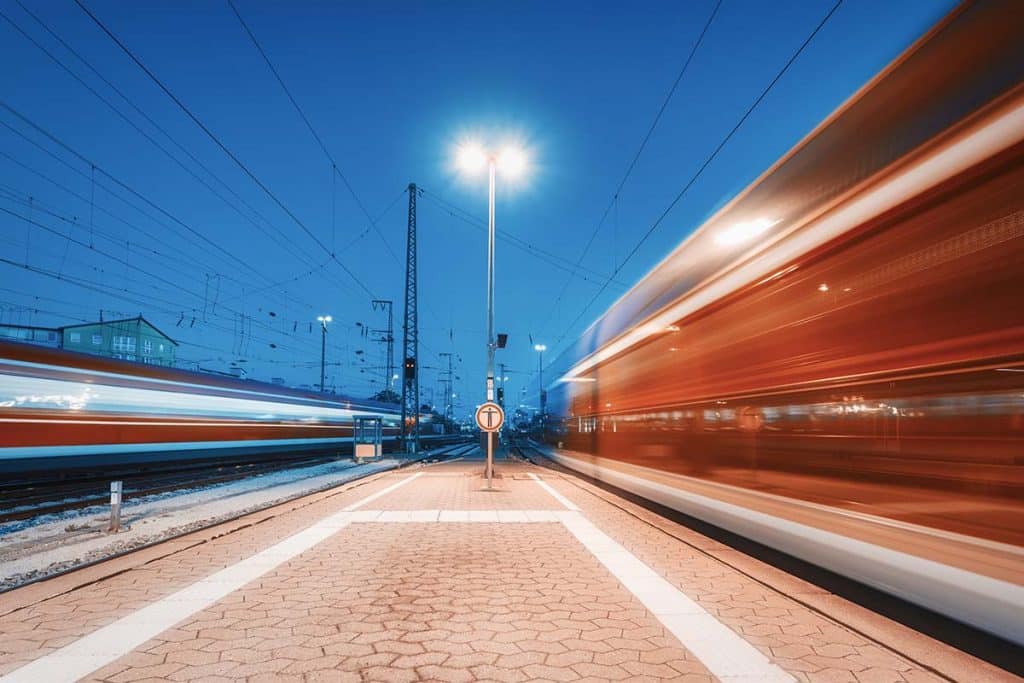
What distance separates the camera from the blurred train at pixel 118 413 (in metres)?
13.1

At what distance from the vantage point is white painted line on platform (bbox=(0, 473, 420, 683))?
3.31 metres

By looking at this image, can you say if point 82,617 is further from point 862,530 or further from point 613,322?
point 613,322

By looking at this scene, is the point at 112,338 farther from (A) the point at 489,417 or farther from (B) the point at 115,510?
(B) the point at 115,510

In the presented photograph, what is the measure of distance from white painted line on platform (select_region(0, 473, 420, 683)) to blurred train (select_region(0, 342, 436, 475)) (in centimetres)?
995

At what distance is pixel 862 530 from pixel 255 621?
391 centimetres

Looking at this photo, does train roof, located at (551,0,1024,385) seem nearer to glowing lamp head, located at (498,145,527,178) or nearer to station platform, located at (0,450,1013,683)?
station platform, located at (0,450,1013,683)

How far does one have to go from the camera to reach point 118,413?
16.3 metres

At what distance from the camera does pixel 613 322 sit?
11016 mm

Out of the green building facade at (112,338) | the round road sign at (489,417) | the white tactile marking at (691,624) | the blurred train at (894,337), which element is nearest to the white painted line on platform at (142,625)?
the white tactile marking at (691,624)

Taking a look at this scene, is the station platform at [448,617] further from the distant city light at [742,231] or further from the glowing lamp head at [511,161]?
the glowing lamp head at [511,161]

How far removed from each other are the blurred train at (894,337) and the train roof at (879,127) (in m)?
0.01

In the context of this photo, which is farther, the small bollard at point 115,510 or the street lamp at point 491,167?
the street lamp at point 491,167

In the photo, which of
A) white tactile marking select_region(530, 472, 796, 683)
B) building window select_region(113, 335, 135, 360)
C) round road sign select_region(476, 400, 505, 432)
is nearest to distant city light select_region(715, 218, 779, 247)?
white tactile marking select_region(530, 472, 796, 683)

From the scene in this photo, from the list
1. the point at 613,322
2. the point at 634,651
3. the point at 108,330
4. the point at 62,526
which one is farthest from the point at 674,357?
the point at 108,330
